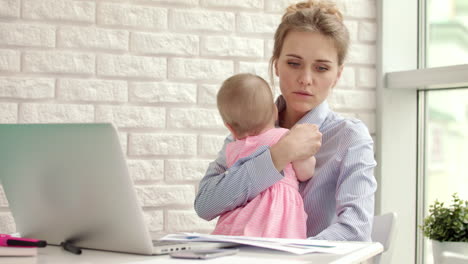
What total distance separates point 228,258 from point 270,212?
0.57 meters

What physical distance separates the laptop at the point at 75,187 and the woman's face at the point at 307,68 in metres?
0.88

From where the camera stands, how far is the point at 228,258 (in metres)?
1.14

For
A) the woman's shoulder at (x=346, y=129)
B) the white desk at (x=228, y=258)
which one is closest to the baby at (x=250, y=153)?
the woman's shoulder at (x=346, y=129)

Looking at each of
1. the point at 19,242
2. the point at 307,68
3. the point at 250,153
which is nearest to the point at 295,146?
the point at 250,153

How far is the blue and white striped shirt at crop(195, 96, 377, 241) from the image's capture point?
1.73 meters

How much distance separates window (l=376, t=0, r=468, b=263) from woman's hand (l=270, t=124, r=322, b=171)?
57.0 inches

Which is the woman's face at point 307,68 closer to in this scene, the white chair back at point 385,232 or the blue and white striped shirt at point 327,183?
the blue and white striped shirt at point 327,183

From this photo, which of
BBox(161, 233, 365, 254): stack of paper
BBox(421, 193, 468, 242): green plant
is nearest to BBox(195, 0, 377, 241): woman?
BBox(161, 233, 365, 254): stack of paper

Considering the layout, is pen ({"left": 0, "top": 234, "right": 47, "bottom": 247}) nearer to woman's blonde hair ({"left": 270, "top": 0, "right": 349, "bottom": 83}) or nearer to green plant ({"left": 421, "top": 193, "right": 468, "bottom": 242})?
woman's blonde hair ({"left": 270, "top": 0, "right": 349, "bottom": 83})

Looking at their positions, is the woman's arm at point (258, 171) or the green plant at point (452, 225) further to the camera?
the green plant at point (452, 225)

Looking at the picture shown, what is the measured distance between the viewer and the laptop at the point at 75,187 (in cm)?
109

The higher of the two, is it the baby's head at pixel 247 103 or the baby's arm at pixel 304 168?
the baby's head at pixel 247 103

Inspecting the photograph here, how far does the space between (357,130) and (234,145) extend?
1.17ft

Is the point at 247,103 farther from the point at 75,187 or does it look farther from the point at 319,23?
the point at 75,187
